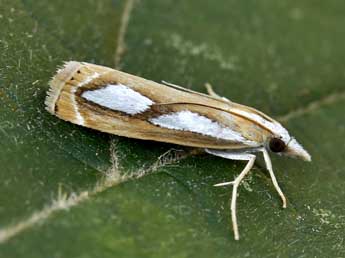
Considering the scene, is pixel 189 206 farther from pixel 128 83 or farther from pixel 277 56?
pixel 277 56

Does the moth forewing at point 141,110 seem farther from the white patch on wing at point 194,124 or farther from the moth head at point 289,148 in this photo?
the moth head at point 289,148

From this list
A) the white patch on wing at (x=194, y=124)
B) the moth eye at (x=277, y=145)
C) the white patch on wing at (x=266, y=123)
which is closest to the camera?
the white patch on wing at (x=194, y=124)

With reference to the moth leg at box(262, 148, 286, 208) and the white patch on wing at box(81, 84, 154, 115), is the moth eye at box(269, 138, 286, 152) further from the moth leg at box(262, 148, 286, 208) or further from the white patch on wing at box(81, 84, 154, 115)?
the white patch on wing at box(81, 84, 154, 115)

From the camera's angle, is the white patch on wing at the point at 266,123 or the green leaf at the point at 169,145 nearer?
the green leaf at the point at 169,145

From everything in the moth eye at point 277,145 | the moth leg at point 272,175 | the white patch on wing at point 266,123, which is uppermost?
the white patch on wing at point 266,123

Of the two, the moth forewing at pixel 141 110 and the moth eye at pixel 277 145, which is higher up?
the moth forewing at pixel 141 110

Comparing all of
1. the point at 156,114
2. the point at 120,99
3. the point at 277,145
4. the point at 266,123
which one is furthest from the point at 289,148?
the point at 120,99

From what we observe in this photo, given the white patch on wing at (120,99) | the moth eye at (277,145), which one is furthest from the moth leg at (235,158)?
the white patch on wing at (120,99)

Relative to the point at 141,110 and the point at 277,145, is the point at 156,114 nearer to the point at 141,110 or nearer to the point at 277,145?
the point at 141,110
